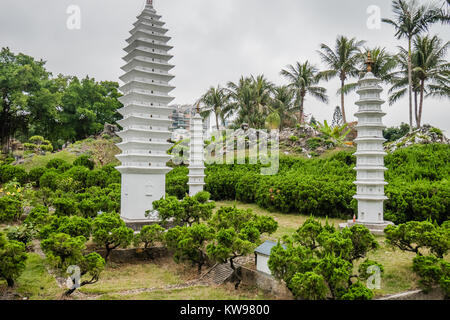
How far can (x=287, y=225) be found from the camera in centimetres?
1602

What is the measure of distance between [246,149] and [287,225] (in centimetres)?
1398

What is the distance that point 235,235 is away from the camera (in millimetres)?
10516

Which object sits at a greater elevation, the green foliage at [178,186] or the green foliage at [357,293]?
the green foliage at [178,186]

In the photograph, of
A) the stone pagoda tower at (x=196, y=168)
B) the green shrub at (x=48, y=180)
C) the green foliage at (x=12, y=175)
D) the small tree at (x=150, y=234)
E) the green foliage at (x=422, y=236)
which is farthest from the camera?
the green foliage at (x=12, y=175)

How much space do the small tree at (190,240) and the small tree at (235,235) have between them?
44cm

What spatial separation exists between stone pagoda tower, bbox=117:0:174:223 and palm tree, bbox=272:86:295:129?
1941 cm

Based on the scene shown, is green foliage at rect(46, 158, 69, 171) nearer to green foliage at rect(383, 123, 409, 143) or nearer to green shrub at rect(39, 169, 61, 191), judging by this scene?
green shrub at rect(39, 169, 61, 191)

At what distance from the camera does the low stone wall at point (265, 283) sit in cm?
909

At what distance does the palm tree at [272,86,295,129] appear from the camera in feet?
114

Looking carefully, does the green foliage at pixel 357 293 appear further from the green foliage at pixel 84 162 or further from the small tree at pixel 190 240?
the green foliage at pixel 84 162

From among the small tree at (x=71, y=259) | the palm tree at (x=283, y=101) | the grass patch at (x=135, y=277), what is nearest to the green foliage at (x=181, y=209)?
the grass patch at (x=135, y=277)

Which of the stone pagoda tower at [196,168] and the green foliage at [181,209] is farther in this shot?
the stone pagoda tower at [196,168]
